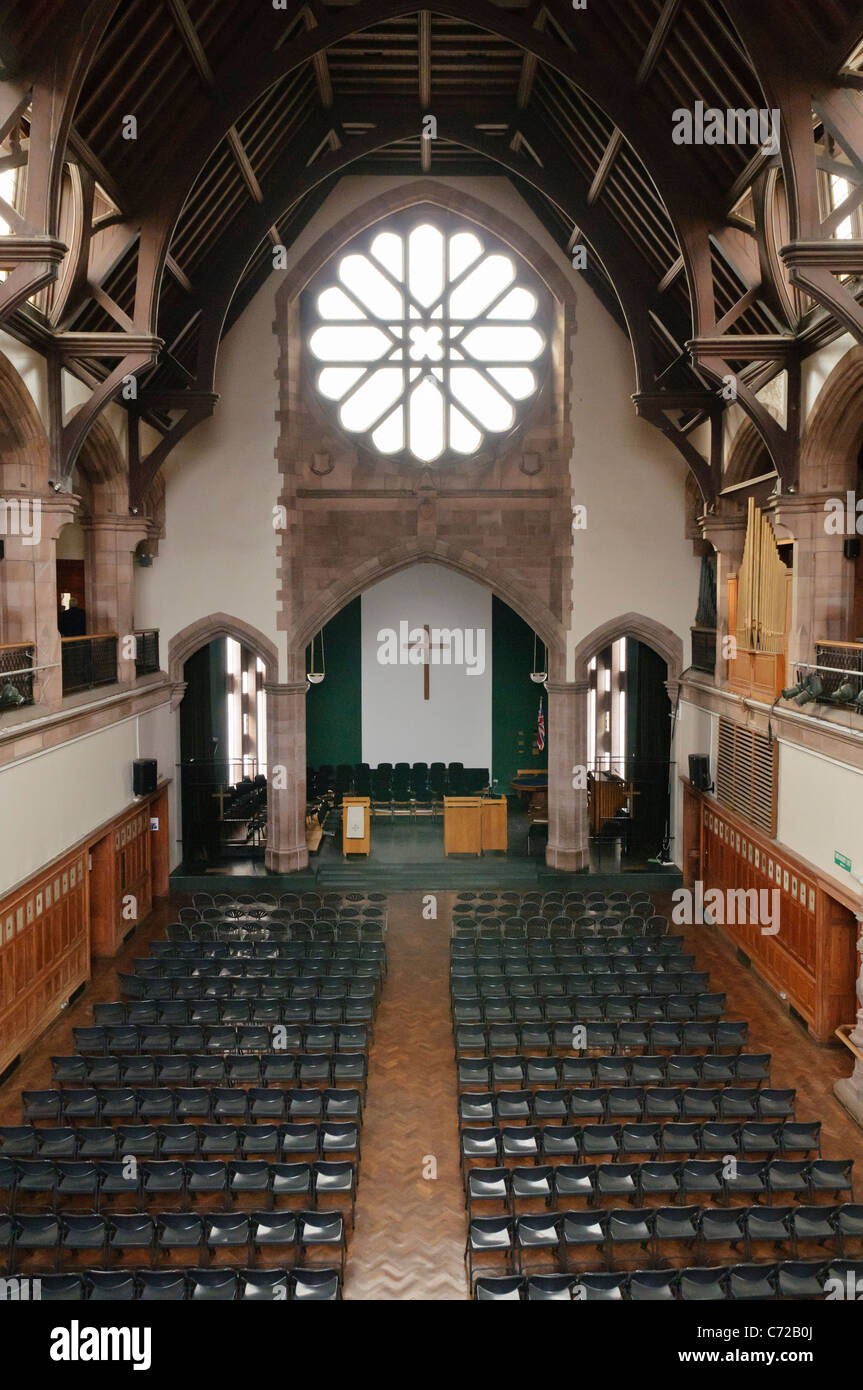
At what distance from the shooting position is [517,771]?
2558 cm

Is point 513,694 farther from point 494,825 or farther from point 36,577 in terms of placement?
point 36,577

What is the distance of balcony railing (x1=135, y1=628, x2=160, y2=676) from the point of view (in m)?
18.2

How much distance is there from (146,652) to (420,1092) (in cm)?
1032

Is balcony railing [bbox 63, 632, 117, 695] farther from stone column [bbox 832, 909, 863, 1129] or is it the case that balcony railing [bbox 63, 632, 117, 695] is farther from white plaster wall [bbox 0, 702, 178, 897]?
stone column [bbox 832, 909, 863, 1129]

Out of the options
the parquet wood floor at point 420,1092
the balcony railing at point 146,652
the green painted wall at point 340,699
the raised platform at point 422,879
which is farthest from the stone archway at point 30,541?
the green painted wall at point 340,699

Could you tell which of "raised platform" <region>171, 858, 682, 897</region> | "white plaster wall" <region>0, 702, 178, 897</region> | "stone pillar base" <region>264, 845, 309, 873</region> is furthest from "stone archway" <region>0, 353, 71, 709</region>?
"stone pillar base" <region>264, 845, 309, 873</region>

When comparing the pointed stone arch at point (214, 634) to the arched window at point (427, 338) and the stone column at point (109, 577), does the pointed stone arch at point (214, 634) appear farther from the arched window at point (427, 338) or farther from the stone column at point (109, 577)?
the arched window at point (427, 338)

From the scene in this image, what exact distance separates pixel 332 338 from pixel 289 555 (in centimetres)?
429

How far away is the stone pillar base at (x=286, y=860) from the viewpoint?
1961 centimetres

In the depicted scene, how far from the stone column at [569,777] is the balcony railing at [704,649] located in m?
2.15

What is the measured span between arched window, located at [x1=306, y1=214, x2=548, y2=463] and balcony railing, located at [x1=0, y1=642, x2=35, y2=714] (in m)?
8.91

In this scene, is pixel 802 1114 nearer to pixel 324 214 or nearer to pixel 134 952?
pixel 134 952

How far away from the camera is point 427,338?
19.6 metres

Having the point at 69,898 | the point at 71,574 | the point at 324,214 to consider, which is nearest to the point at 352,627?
the point at 71,574
